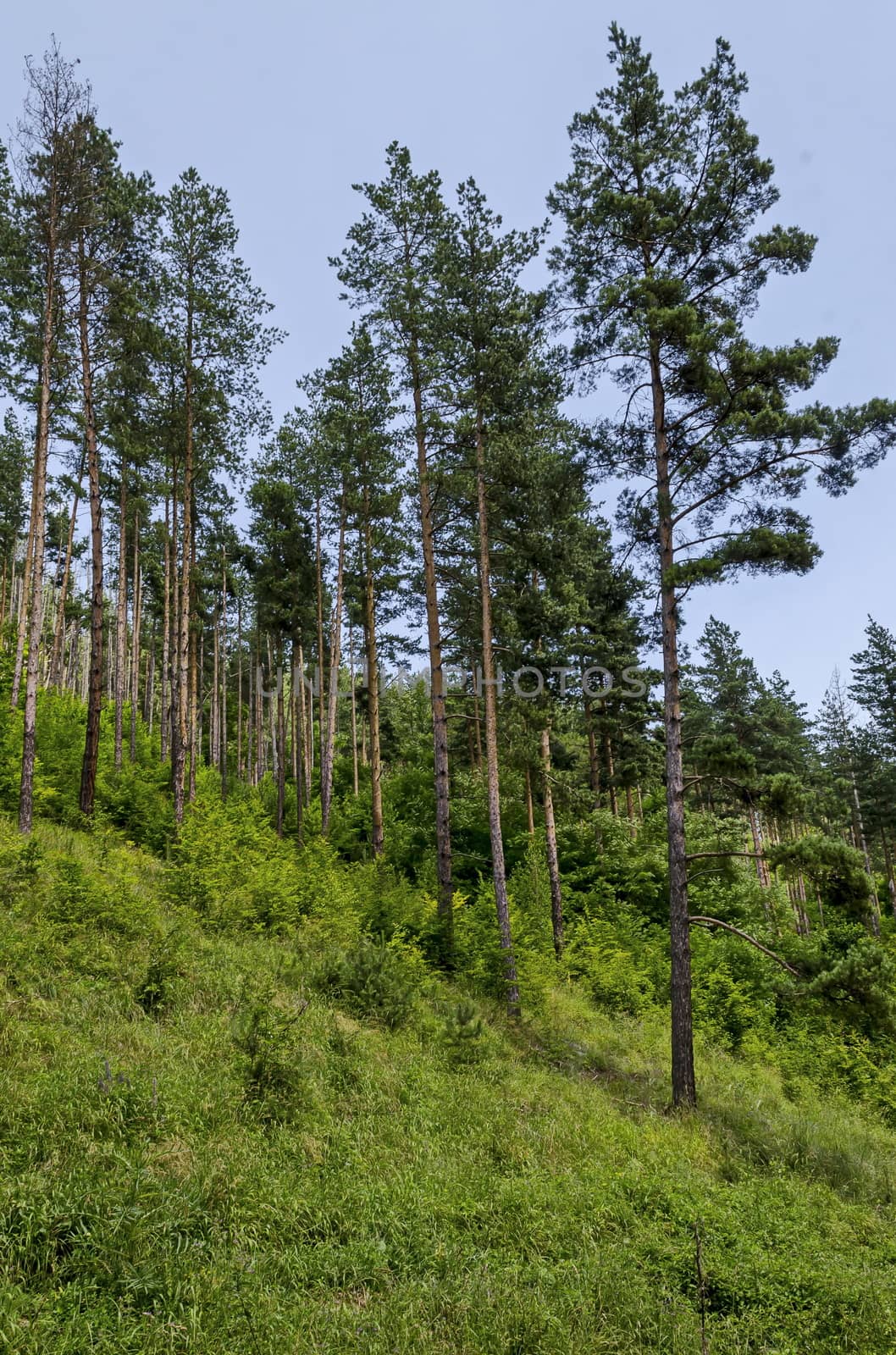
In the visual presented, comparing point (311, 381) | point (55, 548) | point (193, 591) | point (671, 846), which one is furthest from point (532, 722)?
point (55, 548)

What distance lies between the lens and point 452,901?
14.4 metres

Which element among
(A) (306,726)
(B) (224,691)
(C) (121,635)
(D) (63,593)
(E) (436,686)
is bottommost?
(E) (436,686)

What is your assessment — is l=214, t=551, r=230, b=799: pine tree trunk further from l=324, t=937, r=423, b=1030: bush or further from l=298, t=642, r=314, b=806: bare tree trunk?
l=324, t=937, r=423, b=1030: bush

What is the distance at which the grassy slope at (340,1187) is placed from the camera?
4266mm

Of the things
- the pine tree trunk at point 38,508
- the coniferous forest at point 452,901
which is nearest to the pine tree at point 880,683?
the coniferous forest at point 452,901

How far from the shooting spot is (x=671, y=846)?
1048cm

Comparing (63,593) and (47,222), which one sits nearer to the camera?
(47,222)

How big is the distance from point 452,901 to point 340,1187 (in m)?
8.79

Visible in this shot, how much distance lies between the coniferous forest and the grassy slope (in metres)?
0.04

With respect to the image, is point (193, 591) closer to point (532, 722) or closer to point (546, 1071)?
point (532, 722)

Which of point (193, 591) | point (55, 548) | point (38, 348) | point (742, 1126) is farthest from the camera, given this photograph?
point (55, 548)

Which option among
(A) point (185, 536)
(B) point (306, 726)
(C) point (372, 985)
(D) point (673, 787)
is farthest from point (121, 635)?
(D) point (673, 787)

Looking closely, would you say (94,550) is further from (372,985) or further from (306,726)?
(306,726)

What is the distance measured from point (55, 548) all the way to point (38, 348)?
26797 millimetres
